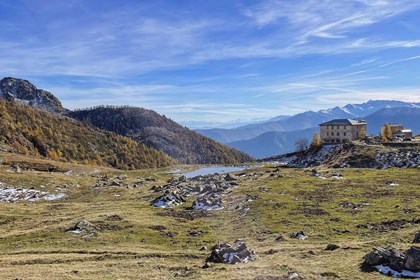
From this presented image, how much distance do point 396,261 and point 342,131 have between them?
16405 cm

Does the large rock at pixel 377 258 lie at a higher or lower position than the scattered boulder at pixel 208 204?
higher

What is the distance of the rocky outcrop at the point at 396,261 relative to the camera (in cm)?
3319

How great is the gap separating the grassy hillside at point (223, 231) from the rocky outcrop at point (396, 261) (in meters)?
1.55

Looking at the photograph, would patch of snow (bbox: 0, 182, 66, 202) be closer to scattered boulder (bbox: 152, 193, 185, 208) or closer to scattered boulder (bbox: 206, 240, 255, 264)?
scattered boulder (bbox: 152, 193, 185, 208)

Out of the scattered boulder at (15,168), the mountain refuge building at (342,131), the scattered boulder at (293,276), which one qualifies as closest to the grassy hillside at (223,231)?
the scattered boulder at (293,276)

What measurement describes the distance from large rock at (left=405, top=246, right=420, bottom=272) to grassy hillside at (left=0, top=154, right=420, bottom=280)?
13.6 feet

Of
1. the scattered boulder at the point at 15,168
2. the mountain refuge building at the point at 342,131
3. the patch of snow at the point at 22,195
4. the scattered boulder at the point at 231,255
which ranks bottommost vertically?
the patch of snow at the point at 22,195

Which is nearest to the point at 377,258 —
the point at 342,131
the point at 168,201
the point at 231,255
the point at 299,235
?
the point at 231,255

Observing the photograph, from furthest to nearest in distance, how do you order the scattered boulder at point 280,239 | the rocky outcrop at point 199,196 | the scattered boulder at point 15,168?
the scattered boulder at point 15,168
the rocky outcrop at point 199,196
the scattered boulder at point 280,239

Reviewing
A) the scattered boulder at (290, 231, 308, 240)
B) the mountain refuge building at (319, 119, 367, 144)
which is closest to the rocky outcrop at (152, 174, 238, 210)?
the scattered boulder at (290, 231, 308, 240)

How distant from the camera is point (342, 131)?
623 feet

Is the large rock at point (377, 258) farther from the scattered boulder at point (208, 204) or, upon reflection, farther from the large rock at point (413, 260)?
the scattered boulder at point (208, 204)

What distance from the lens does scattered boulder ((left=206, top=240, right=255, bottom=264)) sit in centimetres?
3953

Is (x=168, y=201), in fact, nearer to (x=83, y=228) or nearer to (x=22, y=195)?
(x=83, y=228)
